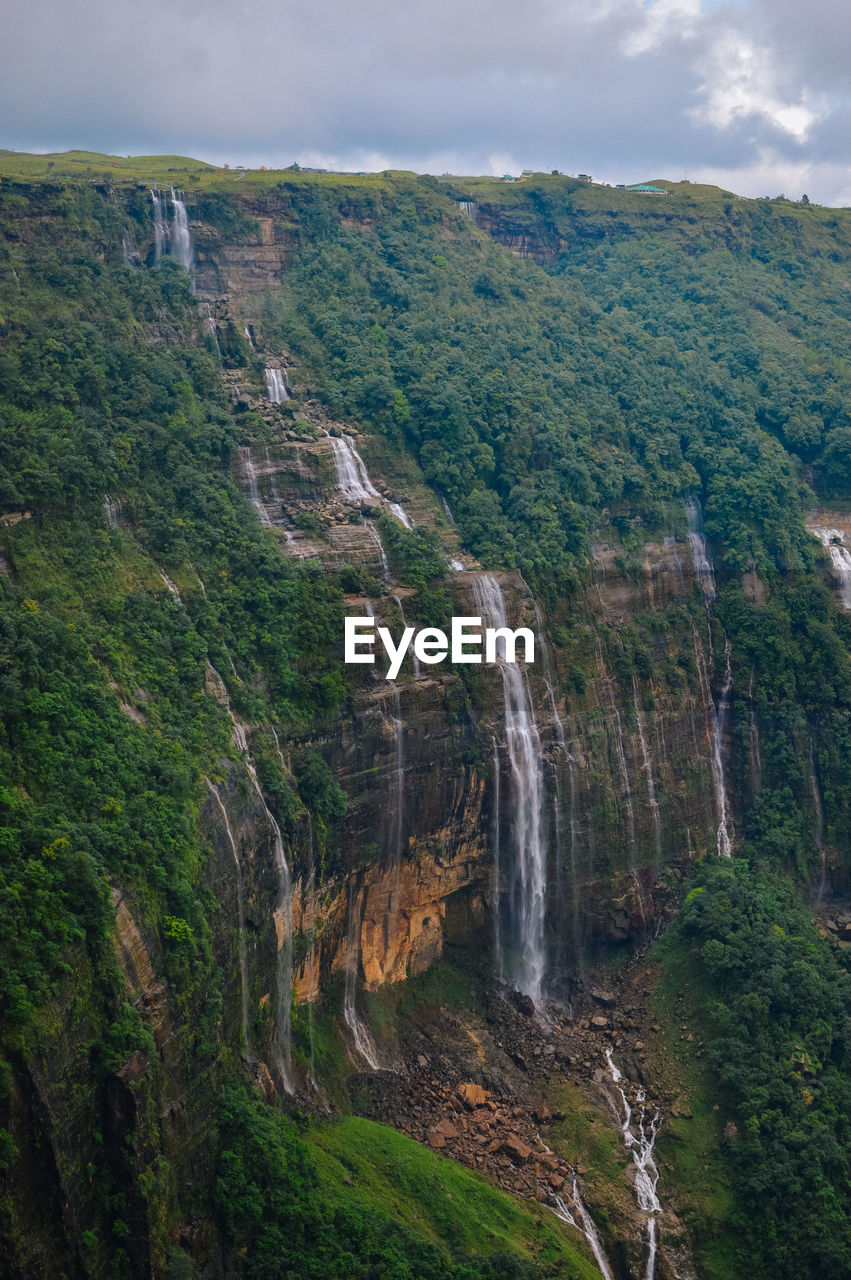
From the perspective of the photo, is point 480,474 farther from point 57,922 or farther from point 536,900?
point 57,922

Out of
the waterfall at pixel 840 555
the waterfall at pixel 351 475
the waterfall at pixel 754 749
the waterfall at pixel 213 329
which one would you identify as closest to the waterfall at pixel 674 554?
the waterfall at pixel 754 749

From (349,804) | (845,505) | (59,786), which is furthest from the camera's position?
(845,505)

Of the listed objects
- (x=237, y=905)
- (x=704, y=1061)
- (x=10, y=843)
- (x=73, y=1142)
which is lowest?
(x=704, y=1061)

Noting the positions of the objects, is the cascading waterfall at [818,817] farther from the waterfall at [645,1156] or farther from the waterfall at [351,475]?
the waterfall at [351,475]

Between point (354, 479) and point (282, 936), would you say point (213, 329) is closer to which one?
point (354, 479)

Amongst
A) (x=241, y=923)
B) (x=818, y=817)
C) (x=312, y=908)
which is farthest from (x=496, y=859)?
(x=818, y=817)

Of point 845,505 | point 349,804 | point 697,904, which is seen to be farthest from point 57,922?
point 845,505

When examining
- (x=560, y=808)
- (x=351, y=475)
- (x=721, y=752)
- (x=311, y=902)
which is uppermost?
(x=351, y=475)
